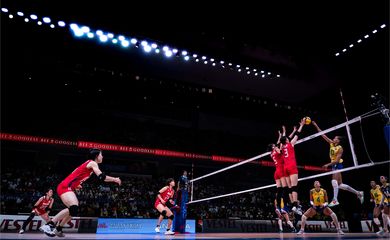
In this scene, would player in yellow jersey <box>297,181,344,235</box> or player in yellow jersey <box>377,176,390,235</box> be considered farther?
player in yellow jersey <box>377,176,390,235</box>

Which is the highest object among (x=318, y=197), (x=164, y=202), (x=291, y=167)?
(x=291, y=167)

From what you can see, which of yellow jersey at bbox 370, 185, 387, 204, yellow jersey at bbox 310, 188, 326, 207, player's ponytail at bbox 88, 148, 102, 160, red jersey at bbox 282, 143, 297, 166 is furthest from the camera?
yellow jersey at bbox 370, 185, 387, 204

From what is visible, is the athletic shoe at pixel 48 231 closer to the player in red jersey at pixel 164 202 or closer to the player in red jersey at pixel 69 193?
the player in red jersey at pixel 69 193

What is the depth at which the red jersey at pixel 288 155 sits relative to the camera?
6.58m

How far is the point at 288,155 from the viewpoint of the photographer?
263 inches

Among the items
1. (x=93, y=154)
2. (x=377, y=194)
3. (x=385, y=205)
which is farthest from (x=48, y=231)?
(x=377, y=194)

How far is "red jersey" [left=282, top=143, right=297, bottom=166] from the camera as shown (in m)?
6.58

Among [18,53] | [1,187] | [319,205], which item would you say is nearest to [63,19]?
[18,53]

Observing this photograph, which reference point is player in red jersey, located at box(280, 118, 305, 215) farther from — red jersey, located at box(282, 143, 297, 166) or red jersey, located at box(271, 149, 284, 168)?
Result: red jersey, located at box(271, 149, 284, 168)

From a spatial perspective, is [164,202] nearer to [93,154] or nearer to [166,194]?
[166,194]

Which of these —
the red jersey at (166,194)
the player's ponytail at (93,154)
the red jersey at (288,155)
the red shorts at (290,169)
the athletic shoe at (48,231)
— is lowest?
the athletic shoe at (48,231)

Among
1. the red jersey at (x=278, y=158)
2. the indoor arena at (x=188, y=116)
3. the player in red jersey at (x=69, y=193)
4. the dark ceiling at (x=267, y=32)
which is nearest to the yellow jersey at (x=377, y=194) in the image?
the indoor arena at (x=188, y=116)

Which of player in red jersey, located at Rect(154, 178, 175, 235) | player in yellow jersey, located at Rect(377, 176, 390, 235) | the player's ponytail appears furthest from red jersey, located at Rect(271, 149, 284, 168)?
player in yellow jersey, located at Rect(377, 176, 390, 235)

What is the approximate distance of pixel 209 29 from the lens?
9.70 m
